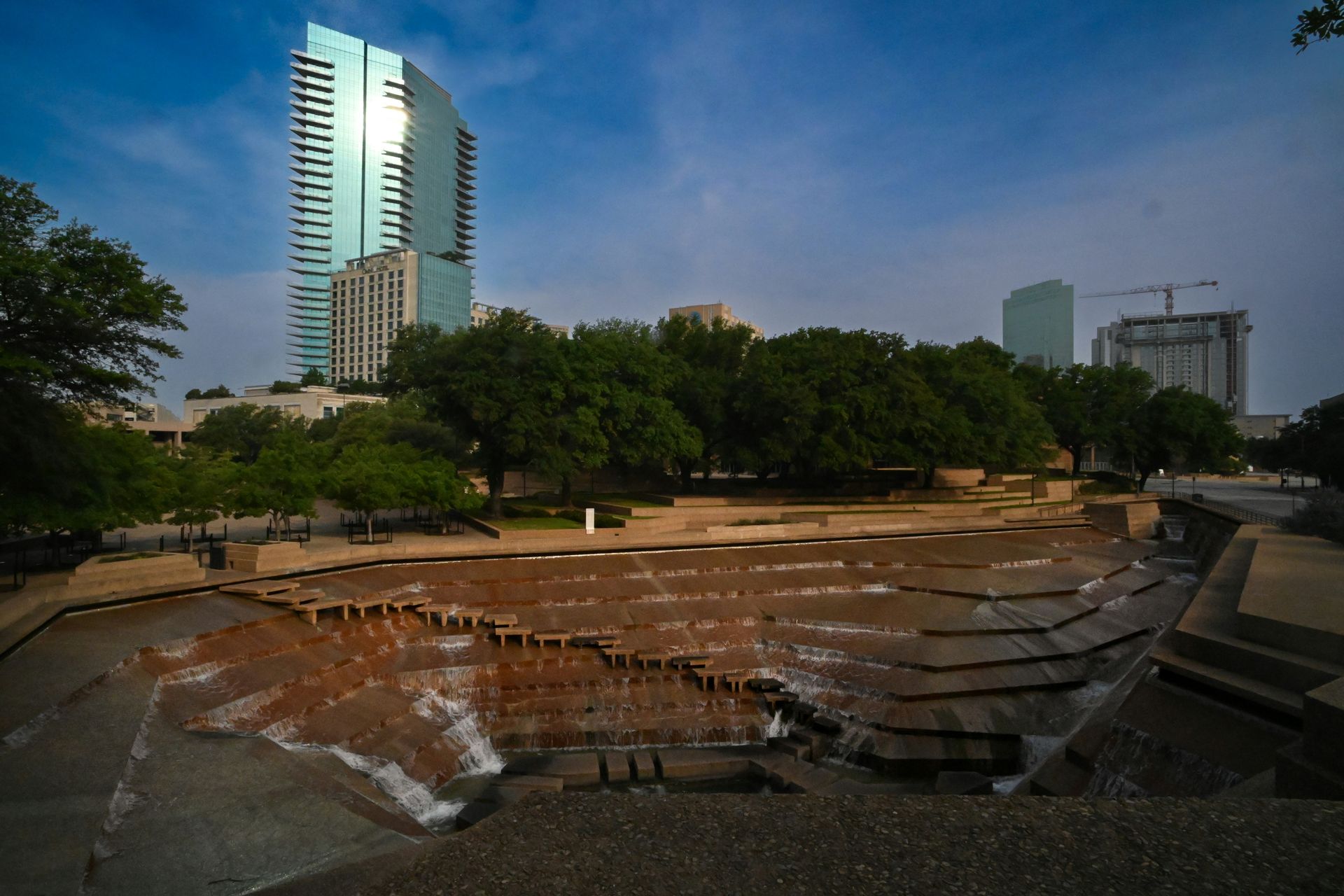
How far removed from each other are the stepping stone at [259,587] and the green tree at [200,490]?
189 inches

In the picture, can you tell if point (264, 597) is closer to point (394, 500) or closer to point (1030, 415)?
point (394, 500)

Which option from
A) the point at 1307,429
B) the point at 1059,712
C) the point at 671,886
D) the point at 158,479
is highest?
the point at 1307,429

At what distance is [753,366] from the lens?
38375 millimetres

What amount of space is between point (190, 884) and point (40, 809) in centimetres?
278

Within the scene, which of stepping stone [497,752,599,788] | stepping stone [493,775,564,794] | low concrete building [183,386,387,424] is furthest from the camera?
low concrete building [183,386,387,424]

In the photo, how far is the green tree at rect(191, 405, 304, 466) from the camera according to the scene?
58344 mm

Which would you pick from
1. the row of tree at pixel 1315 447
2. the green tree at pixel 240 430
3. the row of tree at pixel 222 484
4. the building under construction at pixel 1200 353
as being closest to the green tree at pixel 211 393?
the green tree at pixel 240 430

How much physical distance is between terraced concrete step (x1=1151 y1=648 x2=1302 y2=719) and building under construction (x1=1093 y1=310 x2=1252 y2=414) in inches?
7613

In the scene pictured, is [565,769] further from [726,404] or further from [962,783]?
[726,404]

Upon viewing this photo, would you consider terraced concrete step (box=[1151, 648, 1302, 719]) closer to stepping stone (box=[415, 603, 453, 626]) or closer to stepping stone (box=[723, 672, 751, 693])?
stepping stone (box=[723, 672, 751, 693])

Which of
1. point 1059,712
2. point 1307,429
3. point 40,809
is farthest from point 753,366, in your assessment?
point 1307,429

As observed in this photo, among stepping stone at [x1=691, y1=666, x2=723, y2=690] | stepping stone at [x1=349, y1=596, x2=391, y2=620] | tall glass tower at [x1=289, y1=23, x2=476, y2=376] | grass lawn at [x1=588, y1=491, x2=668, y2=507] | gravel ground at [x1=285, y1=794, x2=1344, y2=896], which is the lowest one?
stepping stone at [x1=691, y1=666, x2=723, y2=690]

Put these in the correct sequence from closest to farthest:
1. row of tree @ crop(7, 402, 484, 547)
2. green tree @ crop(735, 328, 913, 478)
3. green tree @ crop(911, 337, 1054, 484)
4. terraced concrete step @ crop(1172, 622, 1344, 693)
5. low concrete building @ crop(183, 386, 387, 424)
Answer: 1. terraced concrete step @ crop(1172, 622, 1344, 693)
2. row of tree @ crop(7, 402, 484, 547)
3. green tree @ crop(735, 328, 913, 478)
4. green tree @ crop(911, 337, 1054, 484)
5. low concrete building @ crop(183, 386, 387, 424)

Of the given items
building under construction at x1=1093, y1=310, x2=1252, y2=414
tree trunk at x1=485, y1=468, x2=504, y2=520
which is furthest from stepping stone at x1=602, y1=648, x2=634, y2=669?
building under construction at x1=1093, y1=310, x2=1252, y2=414
